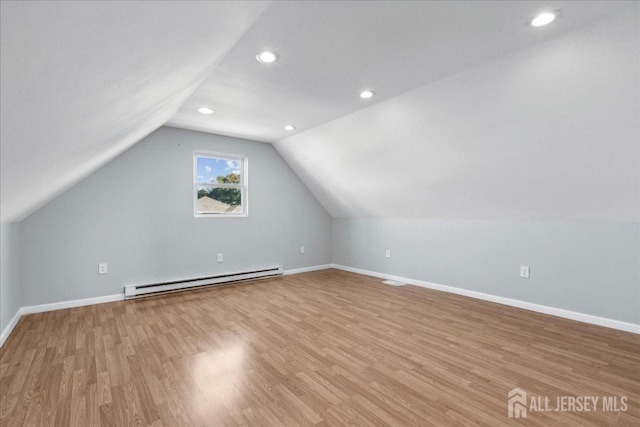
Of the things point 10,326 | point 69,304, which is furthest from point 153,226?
point 10,326

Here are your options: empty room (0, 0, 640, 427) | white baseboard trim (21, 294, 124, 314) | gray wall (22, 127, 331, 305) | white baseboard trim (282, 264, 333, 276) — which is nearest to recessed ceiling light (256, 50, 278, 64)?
empty room (0, 0, 640, 427)

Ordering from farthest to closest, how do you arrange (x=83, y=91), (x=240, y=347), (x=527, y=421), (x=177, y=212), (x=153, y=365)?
(x=177, y=212)
(x=240, y=347)
(x=153, y=365)
(x=527, y=421)
(x=83, y=91)

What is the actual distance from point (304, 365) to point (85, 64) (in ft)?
6.87

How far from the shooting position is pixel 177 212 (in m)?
4.30

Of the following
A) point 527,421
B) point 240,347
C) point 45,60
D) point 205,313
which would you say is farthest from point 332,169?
point 45,60

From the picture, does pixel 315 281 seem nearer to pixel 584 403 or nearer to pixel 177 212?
pixel 177 212

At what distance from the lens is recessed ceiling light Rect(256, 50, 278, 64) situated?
220cm

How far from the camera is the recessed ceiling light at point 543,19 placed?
174cm

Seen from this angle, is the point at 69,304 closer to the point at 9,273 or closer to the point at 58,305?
the point at 58,305

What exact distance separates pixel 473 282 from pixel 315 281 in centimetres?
230

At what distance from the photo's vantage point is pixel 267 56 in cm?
225

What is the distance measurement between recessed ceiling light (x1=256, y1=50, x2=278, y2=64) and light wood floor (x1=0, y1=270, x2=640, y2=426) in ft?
7.44

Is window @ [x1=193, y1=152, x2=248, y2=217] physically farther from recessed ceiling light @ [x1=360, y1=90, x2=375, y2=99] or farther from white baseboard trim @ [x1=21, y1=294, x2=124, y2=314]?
recessed ceiling light @ [x1=360, y1=90, x2=375, y2=99]

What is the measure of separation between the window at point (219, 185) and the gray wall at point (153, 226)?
4.5 inches
